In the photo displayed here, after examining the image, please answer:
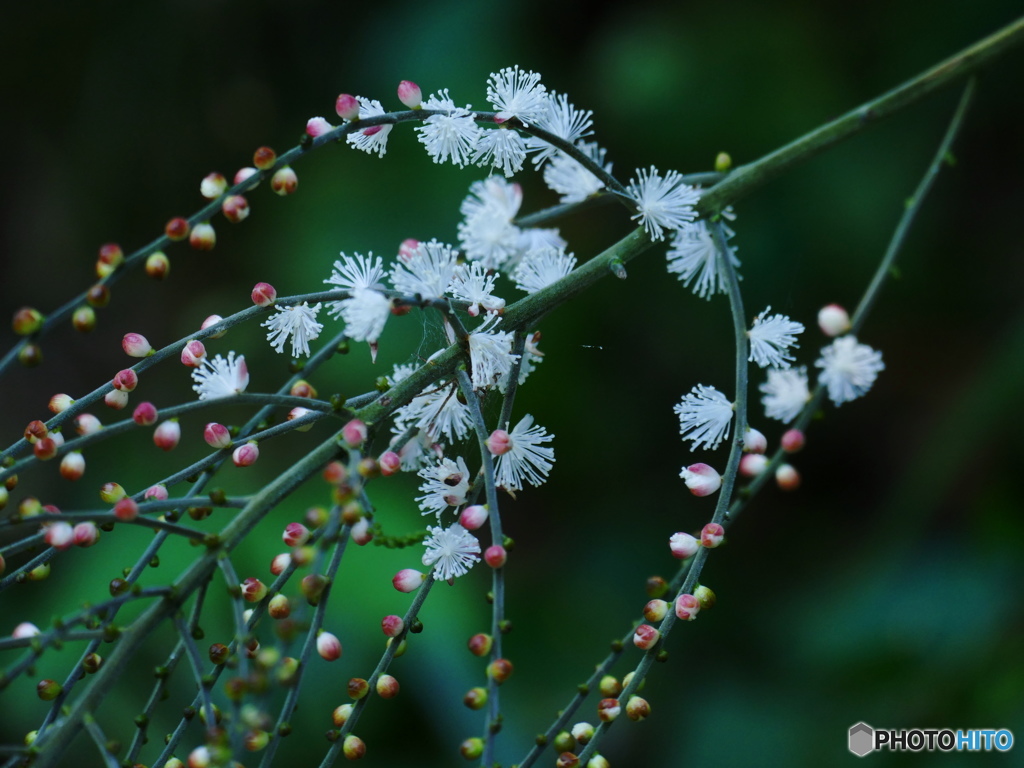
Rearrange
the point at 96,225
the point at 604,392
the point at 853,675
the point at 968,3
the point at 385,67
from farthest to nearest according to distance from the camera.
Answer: the point at 96,225
the point at 385,67
the point at 604,392
the point at 968,3
the point at 853,675

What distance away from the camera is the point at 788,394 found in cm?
52

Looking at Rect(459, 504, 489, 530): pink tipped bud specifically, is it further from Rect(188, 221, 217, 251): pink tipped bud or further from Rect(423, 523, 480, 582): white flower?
Rect(188, 221, 217, 251): pink tipped bud

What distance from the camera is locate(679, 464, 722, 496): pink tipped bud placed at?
0.58 metres

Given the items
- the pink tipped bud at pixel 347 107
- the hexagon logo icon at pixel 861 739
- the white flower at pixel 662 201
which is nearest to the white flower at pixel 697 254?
the white flower at pixel 662 201

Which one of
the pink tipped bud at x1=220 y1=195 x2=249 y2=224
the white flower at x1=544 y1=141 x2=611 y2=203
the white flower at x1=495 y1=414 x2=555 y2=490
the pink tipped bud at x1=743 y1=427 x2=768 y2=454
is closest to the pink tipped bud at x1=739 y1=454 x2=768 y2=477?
the pink tipped bud at x1=743 y1=427 x2=768 y2=454

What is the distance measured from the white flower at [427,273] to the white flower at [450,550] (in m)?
0.15

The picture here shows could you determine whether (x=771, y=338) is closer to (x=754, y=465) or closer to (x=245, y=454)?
(x=754, y=465)

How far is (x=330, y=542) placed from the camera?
44cm

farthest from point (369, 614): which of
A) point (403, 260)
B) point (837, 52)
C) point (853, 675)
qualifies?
point (837, 52)

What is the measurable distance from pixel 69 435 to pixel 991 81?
156cm

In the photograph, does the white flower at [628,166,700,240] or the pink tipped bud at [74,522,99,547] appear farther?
the white flower at [628,166,700,240]

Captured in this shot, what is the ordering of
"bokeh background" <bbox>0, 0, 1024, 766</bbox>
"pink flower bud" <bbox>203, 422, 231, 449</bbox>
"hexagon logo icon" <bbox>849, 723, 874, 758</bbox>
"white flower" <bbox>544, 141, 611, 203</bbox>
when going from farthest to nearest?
"bokeh background" <bbox>0, 0, 1024, 766</bbox>, "hexagon logo icon" <bbox>849, 723, 874, 758</bbox>, "white flower" <bbox>544, 141, 611, 203</bbox>, "pink flower bud" <bbox>203, 422, 231, 449</bbox>

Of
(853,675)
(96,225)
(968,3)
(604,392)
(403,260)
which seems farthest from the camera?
(96,225)

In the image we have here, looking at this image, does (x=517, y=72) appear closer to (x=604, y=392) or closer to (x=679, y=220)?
(x=679, y=220)
